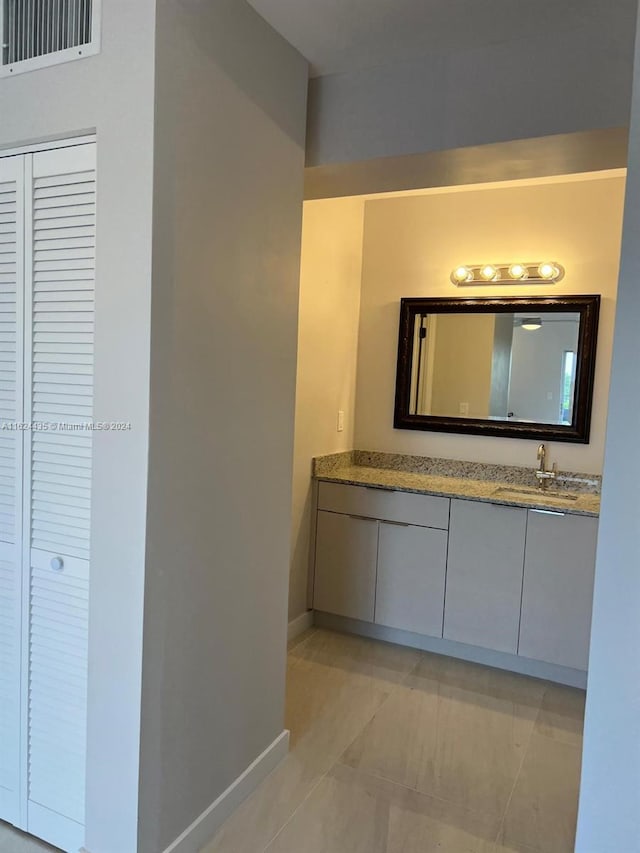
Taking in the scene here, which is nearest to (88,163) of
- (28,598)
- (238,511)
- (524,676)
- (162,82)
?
(162,82)

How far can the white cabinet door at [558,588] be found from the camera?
9.14 feet

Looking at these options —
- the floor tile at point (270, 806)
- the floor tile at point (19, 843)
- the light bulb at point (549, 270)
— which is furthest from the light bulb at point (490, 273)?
the floor tile at point (19, 843)

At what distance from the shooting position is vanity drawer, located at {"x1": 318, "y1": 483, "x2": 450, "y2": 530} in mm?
3105

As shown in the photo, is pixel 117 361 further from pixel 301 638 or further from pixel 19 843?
pixel 301 638

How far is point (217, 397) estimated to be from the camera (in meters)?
1.78

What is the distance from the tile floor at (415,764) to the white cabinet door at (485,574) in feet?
0.73

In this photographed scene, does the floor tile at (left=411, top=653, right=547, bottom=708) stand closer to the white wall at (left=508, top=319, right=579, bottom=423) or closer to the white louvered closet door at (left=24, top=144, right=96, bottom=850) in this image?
the white wall at (left=508, top=319, right=579, bottom=423)

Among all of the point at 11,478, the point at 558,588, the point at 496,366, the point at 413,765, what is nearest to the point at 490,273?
the point at 496,366

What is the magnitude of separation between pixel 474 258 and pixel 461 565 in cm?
173

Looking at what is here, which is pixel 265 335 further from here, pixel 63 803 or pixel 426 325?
pixel 426 325

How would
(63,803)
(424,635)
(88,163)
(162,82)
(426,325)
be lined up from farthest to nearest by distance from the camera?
1. (426,325)
2. (424,635)
3. (63,803)
4. (88,163)
5. (162,82)

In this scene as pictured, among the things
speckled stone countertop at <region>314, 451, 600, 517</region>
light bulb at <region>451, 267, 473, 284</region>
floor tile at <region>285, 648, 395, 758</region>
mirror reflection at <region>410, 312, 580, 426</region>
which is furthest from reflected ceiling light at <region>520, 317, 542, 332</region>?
floor tile at <region>285, 648, 395, 758</region>

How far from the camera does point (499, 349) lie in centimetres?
339

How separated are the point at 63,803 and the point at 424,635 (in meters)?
1.96
